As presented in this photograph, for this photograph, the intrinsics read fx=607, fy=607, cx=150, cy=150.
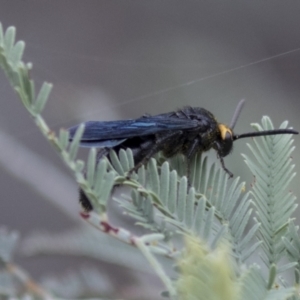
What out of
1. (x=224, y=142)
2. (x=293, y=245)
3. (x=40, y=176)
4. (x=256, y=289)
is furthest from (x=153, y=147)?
(x=40, y=176)

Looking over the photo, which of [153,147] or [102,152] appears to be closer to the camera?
[102,152]

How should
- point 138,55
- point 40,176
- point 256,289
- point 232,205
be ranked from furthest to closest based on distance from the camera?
point 138,55, point 40,176, point 232,205, point 256,289

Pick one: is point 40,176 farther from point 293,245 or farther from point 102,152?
point 293,245

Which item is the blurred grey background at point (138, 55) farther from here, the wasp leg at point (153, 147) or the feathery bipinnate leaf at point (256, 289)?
the feathery bipinnate leaf at point (256, 289)

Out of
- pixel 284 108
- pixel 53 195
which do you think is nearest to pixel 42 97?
pixel 53 195

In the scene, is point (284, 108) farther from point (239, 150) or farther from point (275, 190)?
point (275, 190)

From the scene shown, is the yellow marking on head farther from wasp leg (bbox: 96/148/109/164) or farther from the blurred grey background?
the blurred grey background

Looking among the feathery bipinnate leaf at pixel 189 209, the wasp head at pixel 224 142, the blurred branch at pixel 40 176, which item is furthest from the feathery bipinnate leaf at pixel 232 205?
the blurred branch at pixel 40 176
